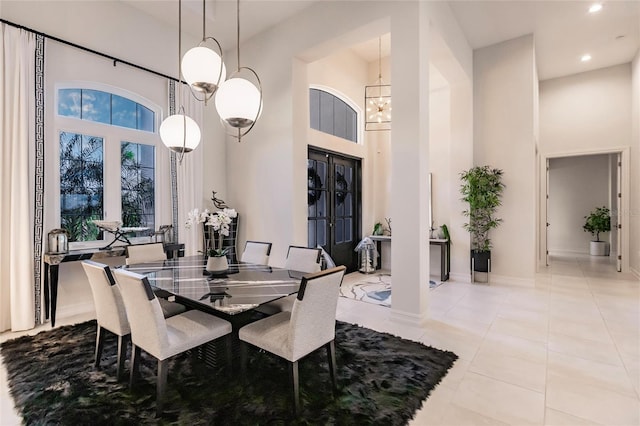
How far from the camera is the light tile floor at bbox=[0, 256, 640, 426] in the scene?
6.42 feet

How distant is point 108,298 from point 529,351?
136 inches

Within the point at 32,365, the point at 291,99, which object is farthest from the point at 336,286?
the point at 291,99

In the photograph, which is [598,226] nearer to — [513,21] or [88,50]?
[513,21]

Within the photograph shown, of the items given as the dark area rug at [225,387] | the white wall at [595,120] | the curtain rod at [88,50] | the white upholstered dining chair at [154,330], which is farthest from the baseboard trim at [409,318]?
the white wall at [595,120]

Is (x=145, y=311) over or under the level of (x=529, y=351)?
over

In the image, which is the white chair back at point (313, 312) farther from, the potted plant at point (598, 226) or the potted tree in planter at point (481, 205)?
the potted plant at point (598, 226)

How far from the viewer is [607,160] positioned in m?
8.09

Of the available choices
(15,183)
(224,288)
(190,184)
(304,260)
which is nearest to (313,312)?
(224,288)

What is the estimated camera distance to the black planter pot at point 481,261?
514 centimetres

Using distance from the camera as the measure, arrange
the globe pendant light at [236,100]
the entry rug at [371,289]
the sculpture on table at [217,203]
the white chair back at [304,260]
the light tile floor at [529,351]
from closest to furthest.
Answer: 1. the light tile floor at [529,351]
2. the globe pendant light at [236,100]
3. the white chair back at [304,260]
4. the entry rug at [371,289]
5. the sculpture on table at [217,203]

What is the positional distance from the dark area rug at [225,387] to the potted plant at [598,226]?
7.73 m

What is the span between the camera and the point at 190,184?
15.5ft

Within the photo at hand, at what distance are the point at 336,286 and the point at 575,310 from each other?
3567 millimetres

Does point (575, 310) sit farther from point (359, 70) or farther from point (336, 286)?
point (359, 70)
